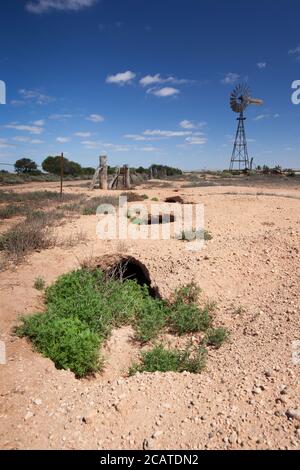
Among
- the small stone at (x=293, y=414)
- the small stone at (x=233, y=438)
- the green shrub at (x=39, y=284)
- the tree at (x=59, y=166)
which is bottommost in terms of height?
the small stone at (x=233, y=438)

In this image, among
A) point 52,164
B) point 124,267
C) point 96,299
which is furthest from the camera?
point 52,164

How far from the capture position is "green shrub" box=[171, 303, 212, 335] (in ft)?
12.8

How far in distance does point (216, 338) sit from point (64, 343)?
163cm

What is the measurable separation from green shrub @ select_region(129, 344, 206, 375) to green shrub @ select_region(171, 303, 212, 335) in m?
0.63

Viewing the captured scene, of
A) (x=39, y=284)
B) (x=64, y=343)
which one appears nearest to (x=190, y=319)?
(x=64, y=343)

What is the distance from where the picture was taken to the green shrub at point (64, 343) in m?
3.11

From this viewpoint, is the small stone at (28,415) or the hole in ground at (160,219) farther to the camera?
the hole in ground at (160,219)

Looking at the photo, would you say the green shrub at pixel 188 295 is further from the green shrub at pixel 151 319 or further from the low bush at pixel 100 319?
the green shrub at pixel 151 319

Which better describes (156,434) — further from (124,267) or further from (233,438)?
(124,267)

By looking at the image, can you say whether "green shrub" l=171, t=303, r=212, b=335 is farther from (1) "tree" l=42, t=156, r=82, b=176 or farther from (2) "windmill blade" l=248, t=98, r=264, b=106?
(1) "tree" l=42, t=156, r=82, b=176

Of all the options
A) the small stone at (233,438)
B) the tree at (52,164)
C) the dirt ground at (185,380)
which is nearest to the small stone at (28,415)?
the dirt ground at (185,380)

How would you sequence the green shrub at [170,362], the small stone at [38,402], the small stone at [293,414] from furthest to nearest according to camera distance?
the green shrub at [170,362] → the small stone at [38,402] → the small stone at [293,414]

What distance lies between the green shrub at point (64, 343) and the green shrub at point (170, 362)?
0.45 meters

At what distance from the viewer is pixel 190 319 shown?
3.95 metres
